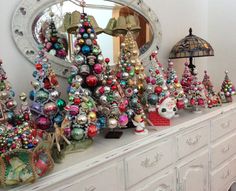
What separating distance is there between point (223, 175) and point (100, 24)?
3.80 ft

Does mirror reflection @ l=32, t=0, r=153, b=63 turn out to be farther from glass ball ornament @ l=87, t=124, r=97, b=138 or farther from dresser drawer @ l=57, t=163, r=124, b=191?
dresser drawer @ l=57, t=163, r=124, b=191

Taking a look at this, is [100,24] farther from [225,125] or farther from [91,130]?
[225,125]

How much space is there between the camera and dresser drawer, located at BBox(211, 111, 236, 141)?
1.28 metres

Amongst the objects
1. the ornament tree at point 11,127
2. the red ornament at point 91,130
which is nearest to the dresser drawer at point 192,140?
the red ornament at point 91,130

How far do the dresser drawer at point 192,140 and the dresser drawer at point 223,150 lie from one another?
4.8 inches

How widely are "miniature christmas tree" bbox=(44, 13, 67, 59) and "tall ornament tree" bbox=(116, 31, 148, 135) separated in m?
0.28

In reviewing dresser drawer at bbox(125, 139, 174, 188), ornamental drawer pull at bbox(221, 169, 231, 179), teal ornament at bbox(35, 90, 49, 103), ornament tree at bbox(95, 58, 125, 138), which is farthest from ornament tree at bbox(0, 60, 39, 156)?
ornamental drawer pull at bbox(221, 169, 231, 179)

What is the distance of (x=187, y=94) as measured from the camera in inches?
49.8

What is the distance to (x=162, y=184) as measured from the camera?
1.02 metres

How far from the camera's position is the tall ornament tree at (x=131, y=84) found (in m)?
0.96

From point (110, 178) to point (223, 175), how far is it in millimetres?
918

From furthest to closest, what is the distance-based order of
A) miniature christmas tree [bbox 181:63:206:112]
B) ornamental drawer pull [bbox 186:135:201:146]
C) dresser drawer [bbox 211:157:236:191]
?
dresser drawer [bbox 211:157:236:191] → miniature christmas tree [bbox 181:63:206:112] → ornamental drawer pull [bbox 186:135:201:146]

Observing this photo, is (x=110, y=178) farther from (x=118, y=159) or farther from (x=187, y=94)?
(x=187, y=94)

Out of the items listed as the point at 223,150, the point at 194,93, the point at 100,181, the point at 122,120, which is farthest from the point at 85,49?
the point at 223,150
